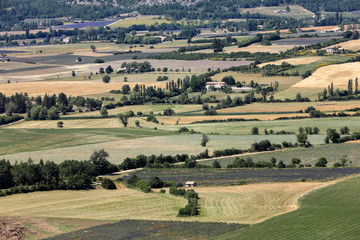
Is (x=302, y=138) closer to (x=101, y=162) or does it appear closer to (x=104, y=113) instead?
(x=101, y=162)

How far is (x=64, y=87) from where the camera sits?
526 ft

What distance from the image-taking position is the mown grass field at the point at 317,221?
57.9 meters

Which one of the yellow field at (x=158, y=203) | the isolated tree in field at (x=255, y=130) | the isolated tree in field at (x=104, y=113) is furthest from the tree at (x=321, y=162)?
the isolated tree in field at (x=104, y=113)

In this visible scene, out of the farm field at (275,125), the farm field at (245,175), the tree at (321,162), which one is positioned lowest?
the farm field at (245,175)

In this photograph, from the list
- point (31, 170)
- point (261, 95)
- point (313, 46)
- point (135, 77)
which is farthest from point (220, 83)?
point (31, 170)

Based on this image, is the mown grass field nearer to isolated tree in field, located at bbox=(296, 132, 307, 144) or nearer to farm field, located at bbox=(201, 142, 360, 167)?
farm field, located at bbox=(201, 142, 360, 167)

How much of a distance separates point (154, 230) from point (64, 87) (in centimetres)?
10265

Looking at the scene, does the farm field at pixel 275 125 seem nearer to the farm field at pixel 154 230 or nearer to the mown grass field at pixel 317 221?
the mown grass field at pixel 317 221

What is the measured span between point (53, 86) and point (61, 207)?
9486 centimetres

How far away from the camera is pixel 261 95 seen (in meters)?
140

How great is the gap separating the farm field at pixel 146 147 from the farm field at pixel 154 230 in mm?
30230

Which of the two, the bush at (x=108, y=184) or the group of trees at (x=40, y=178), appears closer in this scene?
the group of trees at (x=40, y=178)

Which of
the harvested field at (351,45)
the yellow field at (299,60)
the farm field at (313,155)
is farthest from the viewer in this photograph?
the harvested field at (351,45)

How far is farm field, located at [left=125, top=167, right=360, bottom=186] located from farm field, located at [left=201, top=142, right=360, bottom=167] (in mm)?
3344
